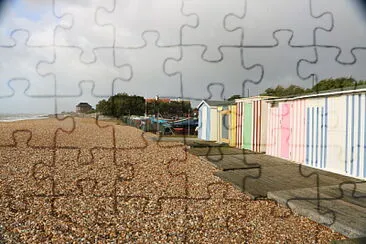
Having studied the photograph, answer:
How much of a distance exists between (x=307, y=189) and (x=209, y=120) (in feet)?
38.9

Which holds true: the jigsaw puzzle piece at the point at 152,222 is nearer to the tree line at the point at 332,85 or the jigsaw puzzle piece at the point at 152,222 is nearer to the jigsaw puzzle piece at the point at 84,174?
the jigsaw puzzle piece at the point at 84,174

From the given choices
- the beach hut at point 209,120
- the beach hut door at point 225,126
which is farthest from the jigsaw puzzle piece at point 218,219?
the beach hut at point 209,120

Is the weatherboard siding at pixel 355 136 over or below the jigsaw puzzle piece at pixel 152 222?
over

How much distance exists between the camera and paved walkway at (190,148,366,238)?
3921 millimetres

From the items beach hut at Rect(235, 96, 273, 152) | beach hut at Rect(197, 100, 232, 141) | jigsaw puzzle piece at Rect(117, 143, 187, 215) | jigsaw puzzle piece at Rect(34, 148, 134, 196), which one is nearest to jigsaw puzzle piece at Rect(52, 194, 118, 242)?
jigsaw puzzle piece at Rect(34, 148, 134, 196)

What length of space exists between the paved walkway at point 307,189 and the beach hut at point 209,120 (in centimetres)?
764

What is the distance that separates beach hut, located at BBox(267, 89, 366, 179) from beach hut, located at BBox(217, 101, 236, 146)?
3.34m

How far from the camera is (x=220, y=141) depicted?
15453mm

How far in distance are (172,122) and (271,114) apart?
14.2m

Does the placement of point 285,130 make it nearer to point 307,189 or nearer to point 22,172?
point 307,189

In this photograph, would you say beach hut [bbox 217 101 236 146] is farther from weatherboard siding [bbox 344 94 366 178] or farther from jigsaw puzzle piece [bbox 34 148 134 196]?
weatherboard siding [bbox 344 94 366 178]

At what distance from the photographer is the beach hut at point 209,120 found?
16500mm

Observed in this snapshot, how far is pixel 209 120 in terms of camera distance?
17.2m

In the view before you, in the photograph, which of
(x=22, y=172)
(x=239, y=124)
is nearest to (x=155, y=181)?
(x=22, y=172)
